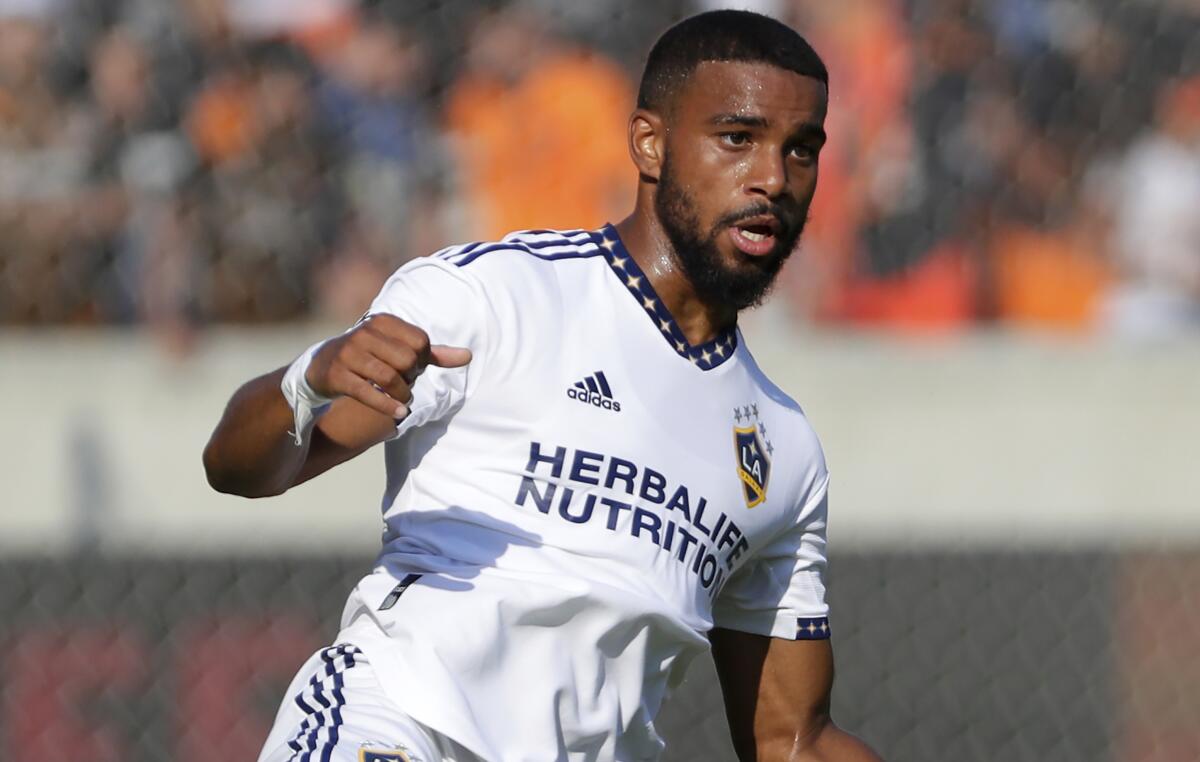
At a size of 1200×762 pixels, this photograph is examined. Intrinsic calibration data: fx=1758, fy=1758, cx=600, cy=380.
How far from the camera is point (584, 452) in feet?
10.4

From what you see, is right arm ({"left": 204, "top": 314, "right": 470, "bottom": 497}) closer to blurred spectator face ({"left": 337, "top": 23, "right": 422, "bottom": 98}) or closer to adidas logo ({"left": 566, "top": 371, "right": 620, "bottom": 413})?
adidas logo ({"left": 566, "top": 371, "right": 620, "bottom": 413})

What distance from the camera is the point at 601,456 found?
10.5ft

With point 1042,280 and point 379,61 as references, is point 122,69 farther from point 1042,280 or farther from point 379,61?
point 1042,280

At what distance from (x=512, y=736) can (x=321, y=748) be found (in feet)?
1.20

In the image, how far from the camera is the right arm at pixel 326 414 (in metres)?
2.58

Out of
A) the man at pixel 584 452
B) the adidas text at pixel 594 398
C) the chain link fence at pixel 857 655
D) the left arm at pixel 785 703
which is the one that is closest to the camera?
the man at pixel 584 452

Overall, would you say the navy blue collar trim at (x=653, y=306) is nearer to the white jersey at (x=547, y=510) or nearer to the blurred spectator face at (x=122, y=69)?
the white jersey at (x=547, y=510)

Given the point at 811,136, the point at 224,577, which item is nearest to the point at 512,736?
the point at 811,136

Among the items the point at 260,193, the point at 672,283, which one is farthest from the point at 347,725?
the point at 260,193

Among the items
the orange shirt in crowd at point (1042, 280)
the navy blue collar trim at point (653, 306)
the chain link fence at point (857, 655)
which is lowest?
the chain link fence at point (857, 655)

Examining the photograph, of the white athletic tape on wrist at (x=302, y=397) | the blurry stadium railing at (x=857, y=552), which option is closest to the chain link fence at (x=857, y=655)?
the blurry stadium railing at (x=857, y=552)

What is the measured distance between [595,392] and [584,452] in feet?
0.40

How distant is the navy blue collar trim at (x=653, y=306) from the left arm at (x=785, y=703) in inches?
25.0

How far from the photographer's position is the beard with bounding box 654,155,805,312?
338 centimetres
